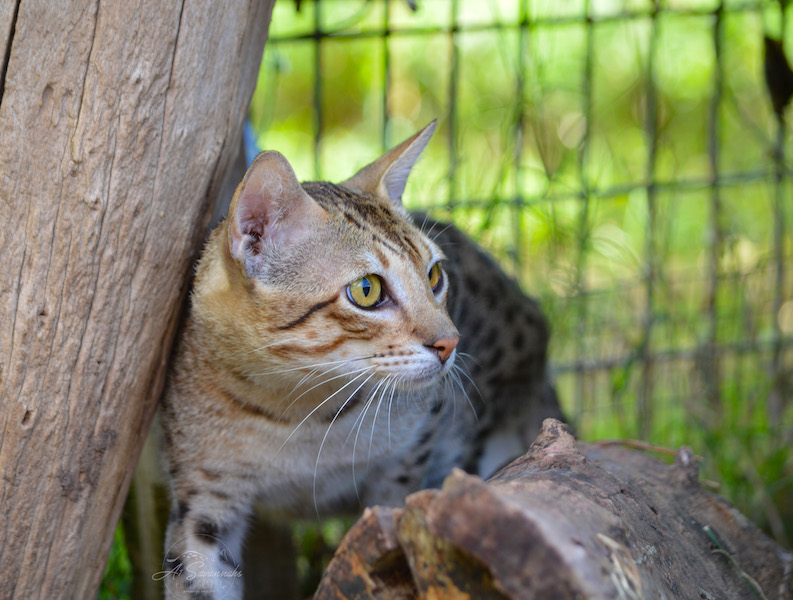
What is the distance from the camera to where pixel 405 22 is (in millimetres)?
5867

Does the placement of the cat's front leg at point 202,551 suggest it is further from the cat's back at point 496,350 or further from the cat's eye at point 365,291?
the cat's back at point 496,350

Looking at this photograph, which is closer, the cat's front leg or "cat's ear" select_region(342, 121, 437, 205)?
the cat's front leg

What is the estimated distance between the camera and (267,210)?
84.2 inches

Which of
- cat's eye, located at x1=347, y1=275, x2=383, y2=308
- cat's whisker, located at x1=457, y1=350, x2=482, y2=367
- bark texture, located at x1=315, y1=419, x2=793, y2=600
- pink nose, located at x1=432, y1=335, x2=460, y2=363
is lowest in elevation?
bark texture, located at x1=315, y1=419, x2=793, y2=600

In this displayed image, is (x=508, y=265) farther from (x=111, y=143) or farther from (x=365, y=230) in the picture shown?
(x=111, y=143)

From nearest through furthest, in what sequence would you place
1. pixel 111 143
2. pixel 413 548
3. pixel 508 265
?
pixel 413 548 → pixel 111 143 → pixel 508 265

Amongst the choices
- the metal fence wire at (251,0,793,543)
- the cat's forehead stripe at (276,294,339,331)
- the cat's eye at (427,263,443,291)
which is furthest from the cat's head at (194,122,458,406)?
the metal fence wire at (251,0,793,543)

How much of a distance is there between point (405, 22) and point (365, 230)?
4082 mm

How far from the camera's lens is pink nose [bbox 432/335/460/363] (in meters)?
2.12

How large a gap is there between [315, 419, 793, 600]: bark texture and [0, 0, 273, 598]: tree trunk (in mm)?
974

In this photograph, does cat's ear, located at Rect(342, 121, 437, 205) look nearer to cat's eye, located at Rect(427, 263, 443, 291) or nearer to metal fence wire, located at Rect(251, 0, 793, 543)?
cat's eye, located at Rect(427, 263, 443, 291)

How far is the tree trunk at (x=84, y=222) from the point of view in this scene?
78.8 inches

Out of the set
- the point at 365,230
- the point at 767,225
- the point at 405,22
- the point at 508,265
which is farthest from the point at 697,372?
the point at 405,22

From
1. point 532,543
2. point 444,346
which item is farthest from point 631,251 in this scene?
point 532,543
